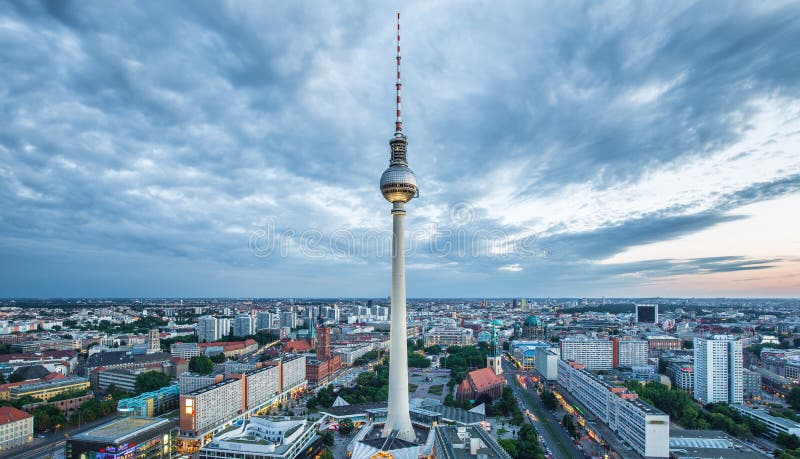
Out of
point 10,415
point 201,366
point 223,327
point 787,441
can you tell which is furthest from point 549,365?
point 223,327

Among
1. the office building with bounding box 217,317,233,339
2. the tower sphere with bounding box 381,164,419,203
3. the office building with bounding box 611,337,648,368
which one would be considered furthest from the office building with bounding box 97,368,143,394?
the office building with bounding box 611,337,648,368


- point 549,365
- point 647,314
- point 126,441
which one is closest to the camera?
point 126,441

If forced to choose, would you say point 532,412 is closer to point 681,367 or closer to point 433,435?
point 433,435

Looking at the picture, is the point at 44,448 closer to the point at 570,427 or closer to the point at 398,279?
the point at 398,279

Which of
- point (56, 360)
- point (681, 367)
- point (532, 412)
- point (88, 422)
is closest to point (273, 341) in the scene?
point (56, 360)

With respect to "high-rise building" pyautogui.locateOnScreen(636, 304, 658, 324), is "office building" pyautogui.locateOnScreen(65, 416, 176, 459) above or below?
above

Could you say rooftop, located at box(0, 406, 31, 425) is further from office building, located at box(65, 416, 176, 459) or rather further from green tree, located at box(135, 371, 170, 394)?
green tree, located at box(135, 371, 170, 394)
